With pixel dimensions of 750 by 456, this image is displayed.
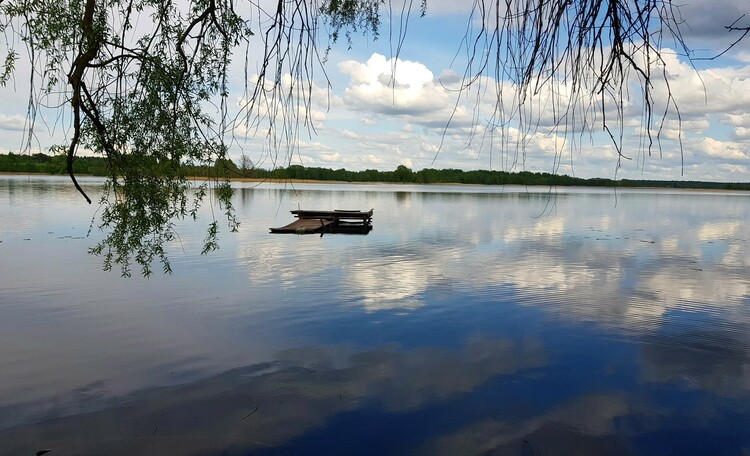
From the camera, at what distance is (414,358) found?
10523 millimetres

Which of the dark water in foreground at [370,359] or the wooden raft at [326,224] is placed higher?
the wooden raft at [326,224]

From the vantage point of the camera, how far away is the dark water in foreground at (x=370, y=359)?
7.68m

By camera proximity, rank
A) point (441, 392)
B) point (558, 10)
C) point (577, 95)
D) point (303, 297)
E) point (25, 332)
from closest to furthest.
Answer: point (558, 10) → point (577, 95) → point (441, 392) → point (25, 332) → point (303, 297)

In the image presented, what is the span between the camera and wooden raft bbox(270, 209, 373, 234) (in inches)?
1264

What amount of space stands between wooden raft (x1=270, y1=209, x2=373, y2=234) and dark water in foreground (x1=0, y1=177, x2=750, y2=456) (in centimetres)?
1042

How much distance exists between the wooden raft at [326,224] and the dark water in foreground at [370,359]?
10.4m

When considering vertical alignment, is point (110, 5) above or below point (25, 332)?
above

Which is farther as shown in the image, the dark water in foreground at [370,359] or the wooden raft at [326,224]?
the wooden raft at [326,224]

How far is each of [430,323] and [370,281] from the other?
17.6ft

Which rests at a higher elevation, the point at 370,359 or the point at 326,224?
the point at 326,224

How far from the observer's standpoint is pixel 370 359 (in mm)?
10469

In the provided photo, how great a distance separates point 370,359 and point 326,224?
24737 millimetres

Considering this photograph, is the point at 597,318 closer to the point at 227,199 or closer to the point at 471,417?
the point at 471,417

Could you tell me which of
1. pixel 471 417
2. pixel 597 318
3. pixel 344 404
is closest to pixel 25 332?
pixel 344 404
